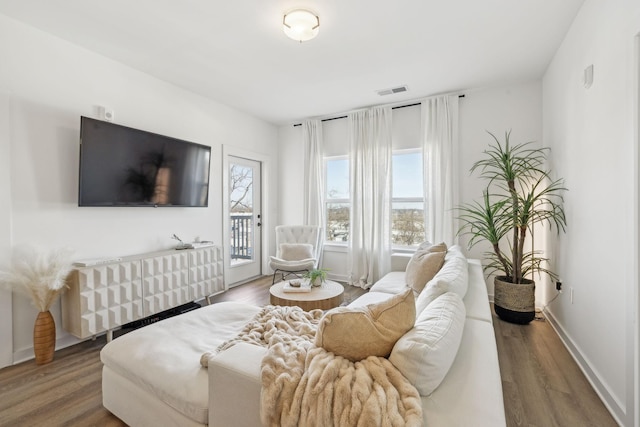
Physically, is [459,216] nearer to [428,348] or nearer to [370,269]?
[370,269]

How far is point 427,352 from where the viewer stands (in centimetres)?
94

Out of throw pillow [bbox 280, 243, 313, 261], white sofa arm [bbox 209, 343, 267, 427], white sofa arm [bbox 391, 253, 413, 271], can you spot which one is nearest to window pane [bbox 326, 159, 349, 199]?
throw pillow [bbox 280, 243, 313, 261]

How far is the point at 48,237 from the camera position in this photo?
7.95 ft

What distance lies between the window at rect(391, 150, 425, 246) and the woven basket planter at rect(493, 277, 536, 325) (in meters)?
1.31

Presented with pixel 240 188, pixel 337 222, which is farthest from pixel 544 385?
pixel 240 188

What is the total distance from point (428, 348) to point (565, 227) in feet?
8.01

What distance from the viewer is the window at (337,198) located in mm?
4676

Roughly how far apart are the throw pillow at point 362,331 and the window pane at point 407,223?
3150 millimetres

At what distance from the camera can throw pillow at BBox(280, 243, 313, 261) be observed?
13.5ft

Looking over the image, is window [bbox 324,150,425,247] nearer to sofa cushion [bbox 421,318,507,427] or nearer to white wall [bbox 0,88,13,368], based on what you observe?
sofa cushion [bbox 421,318,507,427]

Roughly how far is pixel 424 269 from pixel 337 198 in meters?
2.41

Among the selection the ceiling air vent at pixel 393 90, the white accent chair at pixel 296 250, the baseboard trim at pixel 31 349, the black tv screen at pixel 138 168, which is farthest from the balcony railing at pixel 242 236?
the ceiling air vent at pixel 393 90

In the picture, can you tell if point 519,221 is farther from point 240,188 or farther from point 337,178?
point 240,188

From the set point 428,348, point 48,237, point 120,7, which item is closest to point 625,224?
point 428,348
